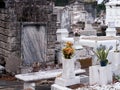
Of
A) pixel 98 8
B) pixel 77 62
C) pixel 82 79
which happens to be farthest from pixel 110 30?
pixel 98 8

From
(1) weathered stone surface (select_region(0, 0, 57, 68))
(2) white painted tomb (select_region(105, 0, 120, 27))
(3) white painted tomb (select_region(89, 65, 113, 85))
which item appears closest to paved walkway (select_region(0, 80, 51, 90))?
(1) weathered stone surface (select_region(0, 0, 57, 68))

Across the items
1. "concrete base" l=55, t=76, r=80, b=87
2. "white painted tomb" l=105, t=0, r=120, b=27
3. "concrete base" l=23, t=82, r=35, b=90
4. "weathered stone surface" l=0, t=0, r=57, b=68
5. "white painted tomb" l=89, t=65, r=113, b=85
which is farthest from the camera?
"white painted tomb" l=105, t=0, r=120, b=27

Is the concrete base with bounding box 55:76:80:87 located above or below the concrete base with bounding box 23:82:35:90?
above

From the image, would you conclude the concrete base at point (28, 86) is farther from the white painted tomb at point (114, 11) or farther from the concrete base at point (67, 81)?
the white painted tomb at point (114, 11)

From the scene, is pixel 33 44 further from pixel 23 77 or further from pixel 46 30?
pixel 23 77

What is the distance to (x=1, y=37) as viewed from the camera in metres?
12.7

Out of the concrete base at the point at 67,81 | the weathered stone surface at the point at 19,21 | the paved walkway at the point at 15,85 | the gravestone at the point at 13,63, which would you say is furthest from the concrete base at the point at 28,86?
the weathered stone surface at the point at 19,21

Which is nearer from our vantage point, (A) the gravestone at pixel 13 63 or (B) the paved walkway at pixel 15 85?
(B) the paved walkway at pixel 15 85

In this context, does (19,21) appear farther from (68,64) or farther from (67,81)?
(67,81)

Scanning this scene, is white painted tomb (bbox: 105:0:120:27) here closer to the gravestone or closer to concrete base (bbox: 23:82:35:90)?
the gravestone

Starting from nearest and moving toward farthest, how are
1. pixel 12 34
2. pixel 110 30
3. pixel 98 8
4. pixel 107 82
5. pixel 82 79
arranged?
pixel 107 82 < pixel 82 79 < pixel 12 34 < pixel 110 30 < pixel 98 8

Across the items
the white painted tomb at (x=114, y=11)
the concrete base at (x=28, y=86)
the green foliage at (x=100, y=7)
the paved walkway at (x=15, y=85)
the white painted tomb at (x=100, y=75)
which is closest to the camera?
the white painted tomb at (x=100, y=75)

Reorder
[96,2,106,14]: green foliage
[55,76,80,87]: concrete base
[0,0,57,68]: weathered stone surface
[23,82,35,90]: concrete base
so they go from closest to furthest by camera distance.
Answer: [55,76,80,87]: concrete base
[23,82,35,90]: concrete base
[0,0,57,68]: weathered stone surface
[96,2,106,14]: green foliage

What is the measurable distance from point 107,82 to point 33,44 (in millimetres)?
3834
